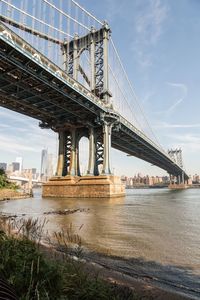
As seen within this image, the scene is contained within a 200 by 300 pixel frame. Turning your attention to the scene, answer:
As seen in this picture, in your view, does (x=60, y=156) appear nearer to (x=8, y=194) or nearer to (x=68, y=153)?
(x=68, y=153)

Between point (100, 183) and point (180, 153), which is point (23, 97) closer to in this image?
point (100, 183)

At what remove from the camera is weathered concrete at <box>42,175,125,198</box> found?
4862 cm

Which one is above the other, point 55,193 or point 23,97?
point 23,97

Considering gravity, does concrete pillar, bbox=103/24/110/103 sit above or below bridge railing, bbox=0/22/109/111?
above

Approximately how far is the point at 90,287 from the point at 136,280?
88.5 inches

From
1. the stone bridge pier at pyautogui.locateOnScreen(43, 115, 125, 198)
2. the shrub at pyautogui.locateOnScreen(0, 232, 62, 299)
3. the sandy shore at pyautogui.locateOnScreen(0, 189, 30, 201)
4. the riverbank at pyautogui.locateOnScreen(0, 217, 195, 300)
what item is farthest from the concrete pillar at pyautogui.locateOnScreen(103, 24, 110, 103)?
→ the shrub at pyautogui.locateOnScreen(0, 232, 62, 299)

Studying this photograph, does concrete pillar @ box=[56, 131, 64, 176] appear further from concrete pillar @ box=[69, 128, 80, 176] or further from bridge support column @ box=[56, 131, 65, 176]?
concrete pillar @ box=[69, 128, 80, 176]

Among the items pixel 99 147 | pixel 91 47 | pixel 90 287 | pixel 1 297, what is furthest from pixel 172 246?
pixel 91 47

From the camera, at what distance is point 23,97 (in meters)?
46.8

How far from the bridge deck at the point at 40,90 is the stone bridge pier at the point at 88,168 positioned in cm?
244

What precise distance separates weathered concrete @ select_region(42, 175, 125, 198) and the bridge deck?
12.0 meters

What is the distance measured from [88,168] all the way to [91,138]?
6.39 meters

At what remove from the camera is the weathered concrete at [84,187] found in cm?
→ 4862

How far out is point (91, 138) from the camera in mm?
55906
